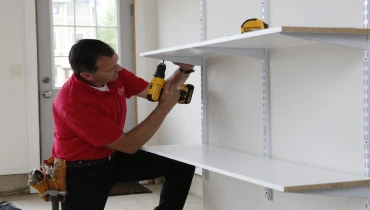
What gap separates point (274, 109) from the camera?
2.29 meters

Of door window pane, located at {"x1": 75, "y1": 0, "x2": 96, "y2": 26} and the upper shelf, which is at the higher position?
door window pane, located at {"x1": 75, "y1": 0, "x2": 96, "y2": 26}

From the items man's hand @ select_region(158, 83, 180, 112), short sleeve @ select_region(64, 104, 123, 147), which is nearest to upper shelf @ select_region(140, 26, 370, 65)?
man's hand @ select_region(158, 83, 180, 112)

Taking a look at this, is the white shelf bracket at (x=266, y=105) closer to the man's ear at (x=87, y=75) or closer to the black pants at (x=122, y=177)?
the black pants at (x=122, y=177)

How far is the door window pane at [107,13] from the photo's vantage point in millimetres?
4945

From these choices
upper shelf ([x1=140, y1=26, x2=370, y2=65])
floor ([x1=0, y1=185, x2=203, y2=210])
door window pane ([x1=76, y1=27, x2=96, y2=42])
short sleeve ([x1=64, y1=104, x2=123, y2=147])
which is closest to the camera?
upper shelf ([x1=140, y1=26, x2=370, y2=65])

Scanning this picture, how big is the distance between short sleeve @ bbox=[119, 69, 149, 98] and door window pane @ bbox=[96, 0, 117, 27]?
7.13 ft

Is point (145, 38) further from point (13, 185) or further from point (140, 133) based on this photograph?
point (140, 133)

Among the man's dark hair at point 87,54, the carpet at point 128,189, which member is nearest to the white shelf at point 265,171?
the man's dark hair at point 87,54

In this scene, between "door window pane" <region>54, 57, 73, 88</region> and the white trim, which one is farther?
"door window pane" <region>54, 57, 73, 88</region>

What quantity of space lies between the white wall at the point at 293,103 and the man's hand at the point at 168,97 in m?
0.30

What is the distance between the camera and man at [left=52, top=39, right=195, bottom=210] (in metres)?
2.48

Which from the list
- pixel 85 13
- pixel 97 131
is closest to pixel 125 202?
pixel 85 13

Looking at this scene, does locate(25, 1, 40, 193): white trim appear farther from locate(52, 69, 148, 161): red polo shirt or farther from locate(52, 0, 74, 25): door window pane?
locate(52, 69, 148, 161): red polo shirt

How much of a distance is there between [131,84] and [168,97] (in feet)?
1.52
